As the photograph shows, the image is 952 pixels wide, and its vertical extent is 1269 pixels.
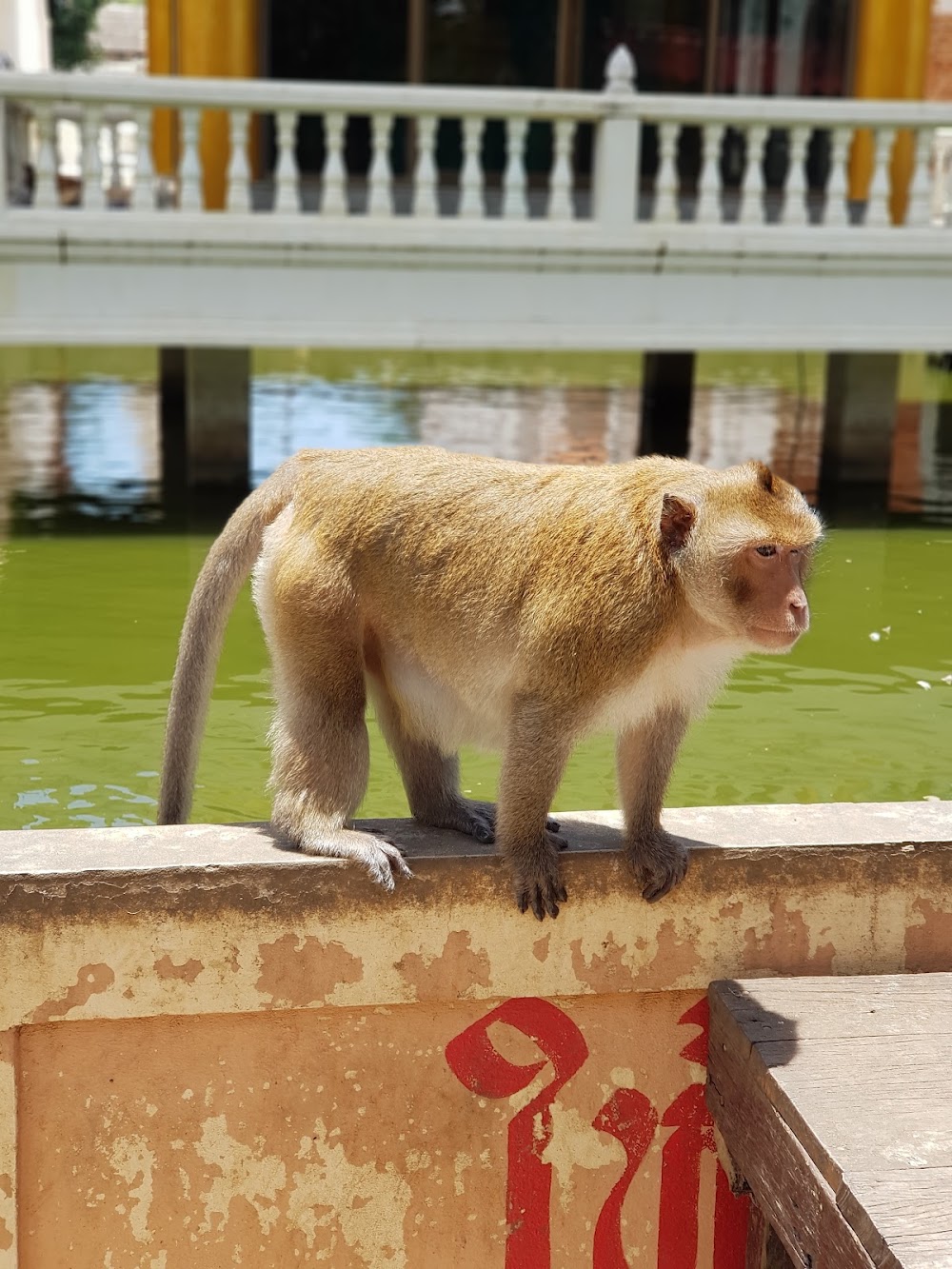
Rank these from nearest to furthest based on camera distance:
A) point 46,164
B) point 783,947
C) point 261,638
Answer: point 783,947
point 261,638
point 46,164

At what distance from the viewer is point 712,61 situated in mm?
12656

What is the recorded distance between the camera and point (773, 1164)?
2797 mm

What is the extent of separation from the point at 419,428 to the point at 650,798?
33.8 feet

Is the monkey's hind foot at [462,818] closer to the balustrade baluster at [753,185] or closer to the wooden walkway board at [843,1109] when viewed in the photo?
the wooden walkway board at [843,1109]

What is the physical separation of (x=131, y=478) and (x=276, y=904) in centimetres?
866

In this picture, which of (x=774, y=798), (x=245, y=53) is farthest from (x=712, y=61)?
(x=774, y=798)

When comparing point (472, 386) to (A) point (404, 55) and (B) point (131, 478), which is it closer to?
(A) point (404, 55)

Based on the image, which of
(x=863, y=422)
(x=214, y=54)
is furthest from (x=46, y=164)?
(x=863, y=422)

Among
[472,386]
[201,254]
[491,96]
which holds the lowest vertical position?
[472,386]

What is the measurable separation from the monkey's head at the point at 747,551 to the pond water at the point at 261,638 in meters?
2.26

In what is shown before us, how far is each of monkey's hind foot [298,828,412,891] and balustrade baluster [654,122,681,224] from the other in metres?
7.06

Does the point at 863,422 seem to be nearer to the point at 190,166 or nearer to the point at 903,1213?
the point at 190,166

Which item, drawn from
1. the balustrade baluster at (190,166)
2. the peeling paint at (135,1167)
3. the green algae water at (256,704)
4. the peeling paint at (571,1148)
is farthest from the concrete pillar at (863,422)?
the peeling paint at (135,1167)

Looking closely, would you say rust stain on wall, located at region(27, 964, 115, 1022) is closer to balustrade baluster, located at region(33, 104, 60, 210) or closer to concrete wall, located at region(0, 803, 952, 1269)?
concrete wall, located at region(0, 803, 952, 1269)
